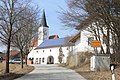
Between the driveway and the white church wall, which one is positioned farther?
the white church wall

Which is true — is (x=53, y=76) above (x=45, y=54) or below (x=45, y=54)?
below

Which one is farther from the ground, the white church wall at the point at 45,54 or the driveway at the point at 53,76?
the white church wall at the point at 45,54

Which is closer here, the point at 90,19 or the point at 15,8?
the point at 90,19

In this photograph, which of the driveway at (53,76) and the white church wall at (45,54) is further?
the white church wall at (45,54)

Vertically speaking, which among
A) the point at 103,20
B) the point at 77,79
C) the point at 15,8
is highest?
the point at 15,8

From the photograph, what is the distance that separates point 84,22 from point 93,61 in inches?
177

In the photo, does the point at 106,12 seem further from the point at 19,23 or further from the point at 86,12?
the point at 19,23

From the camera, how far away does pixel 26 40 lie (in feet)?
146

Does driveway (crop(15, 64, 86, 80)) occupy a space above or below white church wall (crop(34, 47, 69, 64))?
below

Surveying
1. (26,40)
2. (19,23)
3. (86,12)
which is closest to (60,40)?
(26,40)

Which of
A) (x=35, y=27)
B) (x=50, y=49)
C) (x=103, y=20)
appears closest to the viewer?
(x=103, y=20)

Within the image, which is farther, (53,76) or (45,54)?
(45,54)

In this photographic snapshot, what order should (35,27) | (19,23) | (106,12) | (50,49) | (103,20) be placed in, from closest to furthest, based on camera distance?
(106,12) → (103,20) → (19,23) → (35,27) → (50,49)

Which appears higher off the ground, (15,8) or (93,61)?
(15,8)
